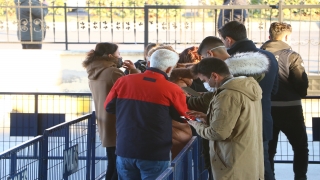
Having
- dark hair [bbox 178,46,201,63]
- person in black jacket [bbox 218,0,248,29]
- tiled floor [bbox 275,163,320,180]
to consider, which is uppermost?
person in black jacket [bbox 218,0,248,29]

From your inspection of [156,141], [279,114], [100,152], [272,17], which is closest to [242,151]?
[156,141]

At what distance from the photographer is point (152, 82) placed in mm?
5129

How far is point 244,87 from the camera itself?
482 centimetres

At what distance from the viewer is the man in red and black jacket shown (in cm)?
512

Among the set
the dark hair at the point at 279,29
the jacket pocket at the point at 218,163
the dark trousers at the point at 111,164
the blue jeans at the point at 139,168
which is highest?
the dark hair at the point at 279,29

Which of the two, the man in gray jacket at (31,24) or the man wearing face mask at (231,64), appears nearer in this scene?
the man wearing face mask at (231,64)

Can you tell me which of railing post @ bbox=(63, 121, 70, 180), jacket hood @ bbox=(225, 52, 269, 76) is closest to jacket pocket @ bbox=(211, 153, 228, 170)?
jacket hood @ bbox=(225, 52, 269, 76)

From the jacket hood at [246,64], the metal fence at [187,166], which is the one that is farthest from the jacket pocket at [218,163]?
the jacket hood at [246,64]

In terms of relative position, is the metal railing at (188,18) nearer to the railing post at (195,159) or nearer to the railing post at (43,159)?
the railing post at (195,159)

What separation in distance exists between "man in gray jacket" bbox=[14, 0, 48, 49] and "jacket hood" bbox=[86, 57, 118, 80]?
24.0ft

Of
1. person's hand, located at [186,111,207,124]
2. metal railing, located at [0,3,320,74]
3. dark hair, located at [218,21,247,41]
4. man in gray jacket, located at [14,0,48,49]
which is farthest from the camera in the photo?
man in gray jacket, located at [14,0,48,49]

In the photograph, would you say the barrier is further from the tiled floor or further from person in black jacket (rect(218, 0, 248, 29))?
person in black jacket (rect(218, 0, 248, 29))

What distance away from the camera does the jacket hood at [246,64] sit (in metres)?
5.41

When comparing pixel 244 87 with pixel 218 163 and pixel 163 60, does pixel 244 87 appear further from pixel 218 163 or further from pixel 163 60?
pixel 163 60
